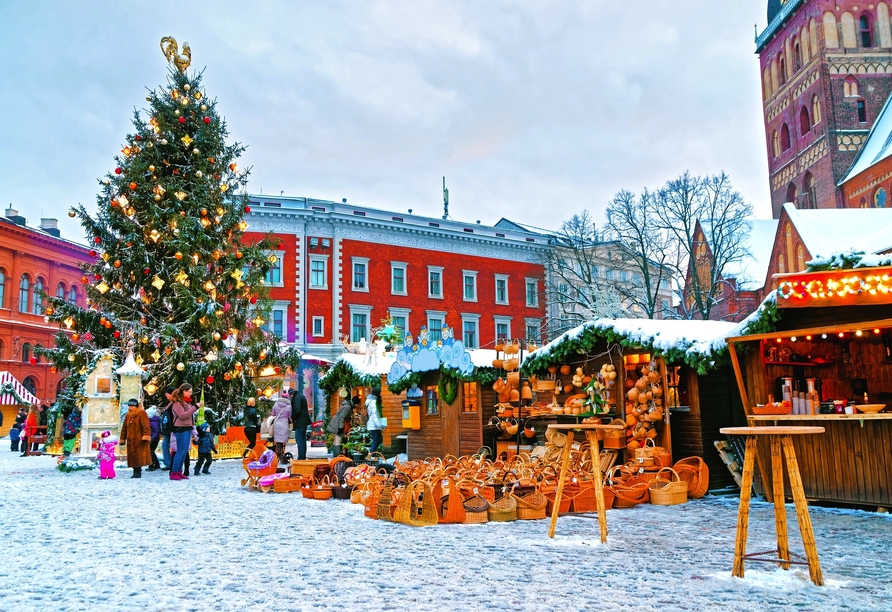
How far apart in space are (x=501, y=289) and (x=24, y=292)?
2825cm

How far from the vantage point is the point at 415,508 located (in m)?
8.76

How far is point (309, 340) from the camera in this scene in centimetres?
3909

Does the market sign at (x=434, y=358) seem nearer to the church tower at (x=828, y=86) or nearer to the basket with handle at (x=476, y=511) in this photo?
the basket with handle at (x=476, y=511)

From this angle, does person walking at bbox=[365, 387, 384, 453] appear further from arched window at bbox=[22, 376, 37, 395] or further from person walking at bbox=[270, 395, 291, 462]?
arched window at bbox=[22, 376, 37, 395]

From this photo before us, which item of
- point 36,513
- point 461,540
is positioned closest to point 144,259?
point 36,513

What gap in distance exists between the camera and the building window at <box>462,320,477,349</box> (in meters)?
44.7

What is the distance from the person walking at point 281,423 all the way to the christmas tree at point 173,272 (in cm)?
325

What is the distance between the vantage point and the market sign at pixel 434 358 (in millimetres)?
15144

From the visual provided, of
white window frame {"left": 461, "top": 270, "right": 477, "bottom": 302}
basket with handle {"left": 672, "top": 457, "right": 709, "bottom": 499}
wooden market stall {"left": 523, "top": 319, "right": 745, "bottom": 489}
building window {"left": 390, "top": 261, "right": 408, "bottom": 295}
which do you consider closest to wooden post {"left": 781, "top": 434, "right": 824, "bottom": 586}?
basket with handle {"left": 672, "top": 457, "right": 709, "bottom": 499}

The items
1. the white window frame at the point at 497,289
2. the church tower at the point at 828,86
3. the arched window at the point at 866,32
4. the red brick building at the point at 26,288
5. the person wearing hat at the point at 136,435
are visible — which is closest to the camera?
the person wearing hat at the point at 136,435

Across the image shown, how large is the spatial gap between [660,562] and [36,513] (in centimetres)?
813

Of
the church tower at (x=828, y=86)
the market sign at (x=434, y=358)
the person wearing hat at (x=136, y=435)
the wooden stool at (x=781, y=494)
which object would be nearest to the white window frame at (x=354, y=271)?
the market sign at (x=434, y=358)

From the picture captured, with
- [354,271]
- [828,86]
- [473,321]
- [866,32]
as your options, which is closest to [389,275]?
[354,271]

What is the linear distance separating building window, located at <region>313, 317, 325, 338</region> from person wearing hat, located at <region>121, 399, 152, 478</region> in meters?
24.6
